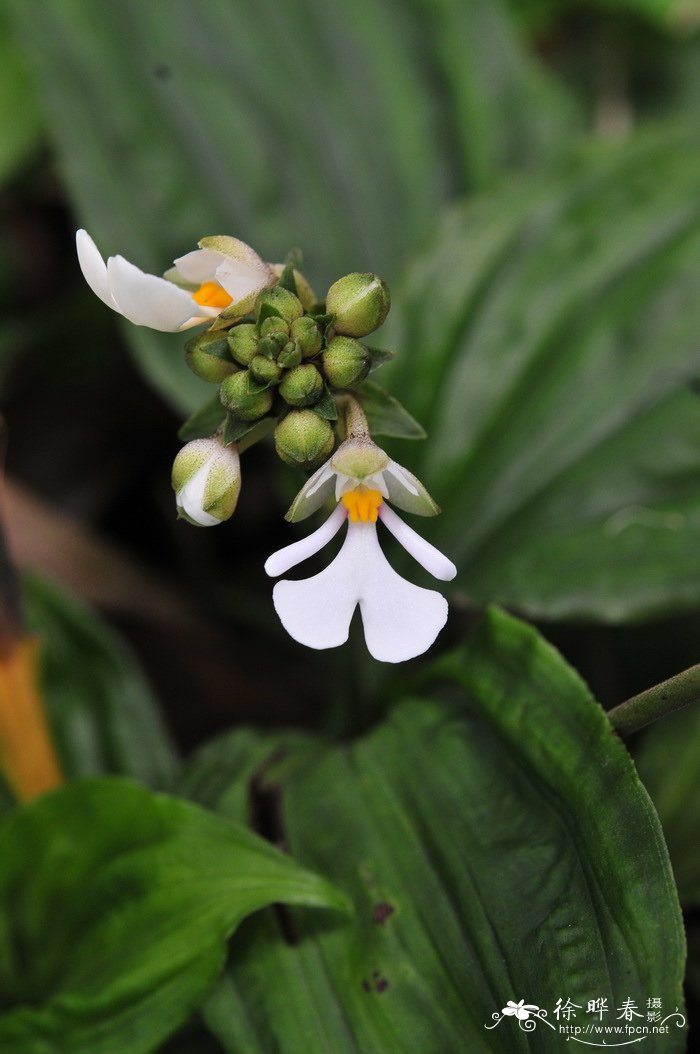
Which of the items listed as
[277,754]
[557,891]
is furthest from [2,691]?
[557,891]

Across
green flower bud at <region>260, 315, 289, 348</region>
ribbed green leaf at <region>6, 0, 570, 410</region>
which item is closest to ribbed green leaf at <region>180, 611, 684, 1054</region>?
green flower bud at <region>260, 315, 289, 348</region>

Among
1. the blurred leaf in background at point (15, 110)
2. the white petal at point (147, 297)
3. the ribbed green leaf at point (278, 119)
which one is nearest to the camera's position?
the white petal at point (147, 297)

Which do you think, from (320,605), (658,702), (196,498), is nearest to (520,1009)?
(658,702)

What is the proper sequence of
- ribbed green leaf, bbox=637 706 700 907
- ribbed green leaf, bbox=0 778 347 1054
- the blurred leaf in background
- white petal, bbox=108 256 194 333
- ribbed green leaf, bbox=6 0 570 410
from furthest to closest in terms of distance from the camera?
the blurred leaf in background, ribbed green leaf, bbox=6 0 570 410, ribbed green leaf, bbox=637 706 700 907, ribbed green leaf, bbox=0 778 347 1054, white petal, bbox=108 256 194 333

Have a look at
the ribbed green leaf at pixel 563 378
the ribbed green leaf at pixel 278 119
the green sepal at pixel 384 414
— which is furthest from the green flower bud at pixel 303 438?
the ribbed green leaf at pixel 278 119

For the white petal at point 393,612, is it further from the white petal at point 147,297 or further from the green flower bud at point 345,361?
the white petal at point 147,297

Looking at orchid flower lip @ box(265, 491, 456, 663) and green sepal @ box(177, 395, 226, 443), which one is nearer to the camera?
orchid flower lip @ box(265, 491, 456, 663)

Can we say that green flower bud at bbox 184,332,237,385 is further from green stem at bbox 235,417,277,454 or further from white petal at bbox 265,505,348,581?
white petal at bbox 265,505,348,581

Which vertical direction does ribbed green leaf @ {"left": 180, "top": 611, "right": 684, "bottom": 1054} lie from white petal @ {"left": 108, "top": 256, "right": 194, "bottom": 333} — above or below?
below
